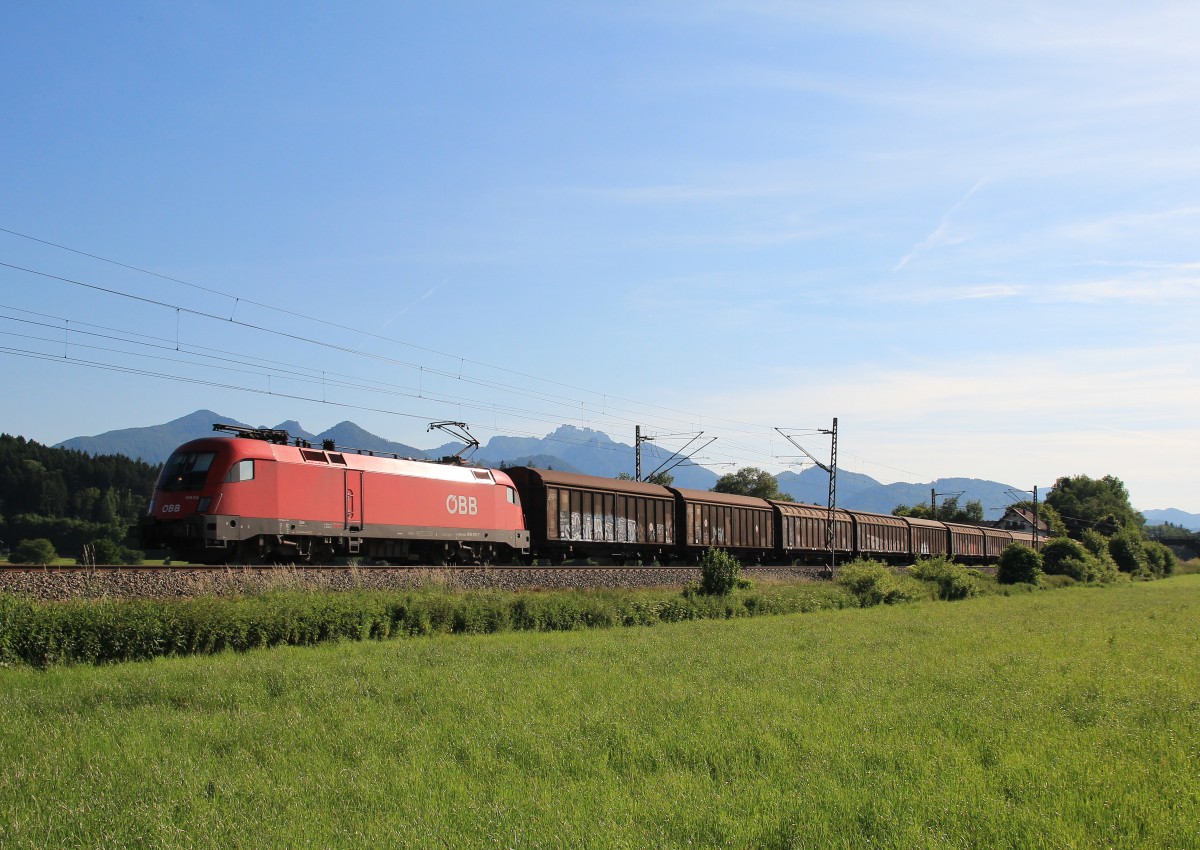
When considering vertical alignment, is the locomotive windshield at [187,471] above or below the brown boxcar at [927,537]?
above

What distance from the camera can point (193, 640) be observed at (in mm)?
18203


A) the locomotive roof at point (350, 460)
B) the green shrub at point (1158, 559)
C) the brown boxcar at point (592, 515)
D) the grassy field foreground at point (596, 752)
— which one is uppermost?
the locomotive roof at point (350, 460)

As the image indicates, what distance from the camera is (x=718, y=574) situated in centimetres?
3322

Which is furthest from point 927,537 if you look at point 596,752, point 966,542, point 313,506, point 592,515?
point 596,752

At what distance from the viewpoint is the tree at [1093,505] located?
14101 cm

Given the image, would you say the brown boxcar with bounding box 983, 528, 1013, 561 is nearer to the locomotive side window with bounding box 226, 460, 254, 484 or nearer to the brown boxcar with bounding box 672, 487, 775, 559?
the brown boxcar with bounding box 672, 487, 775, 559

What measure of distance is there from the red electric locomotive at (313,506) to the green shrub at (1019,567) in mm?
35387

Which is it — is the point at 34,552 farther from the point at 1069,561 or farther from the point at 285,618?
the point at 1069,561

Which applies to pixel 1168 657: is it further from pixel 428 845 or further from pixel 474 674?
pixel 428 845

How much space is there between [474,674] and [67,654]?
7333 millimetres

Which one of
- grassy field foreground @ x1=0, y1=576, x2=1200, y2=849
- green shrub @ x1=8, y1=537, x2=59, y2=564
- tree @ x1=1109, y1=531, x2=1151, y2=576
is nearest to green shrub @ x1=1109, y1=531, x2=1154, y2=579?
tree @ x1=1109, y1=531, x2=1151, y2=576

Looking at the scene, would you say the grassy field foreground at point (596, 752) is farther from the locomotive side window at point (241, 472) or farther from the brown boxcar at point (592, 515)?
the brown boxcar at point (592, 515)

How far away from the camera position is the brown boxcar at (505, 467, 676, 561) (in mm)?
36906

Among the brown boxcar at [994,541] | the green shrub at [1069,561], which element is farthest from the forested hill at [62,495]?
the brown boxcar at [994,541]
